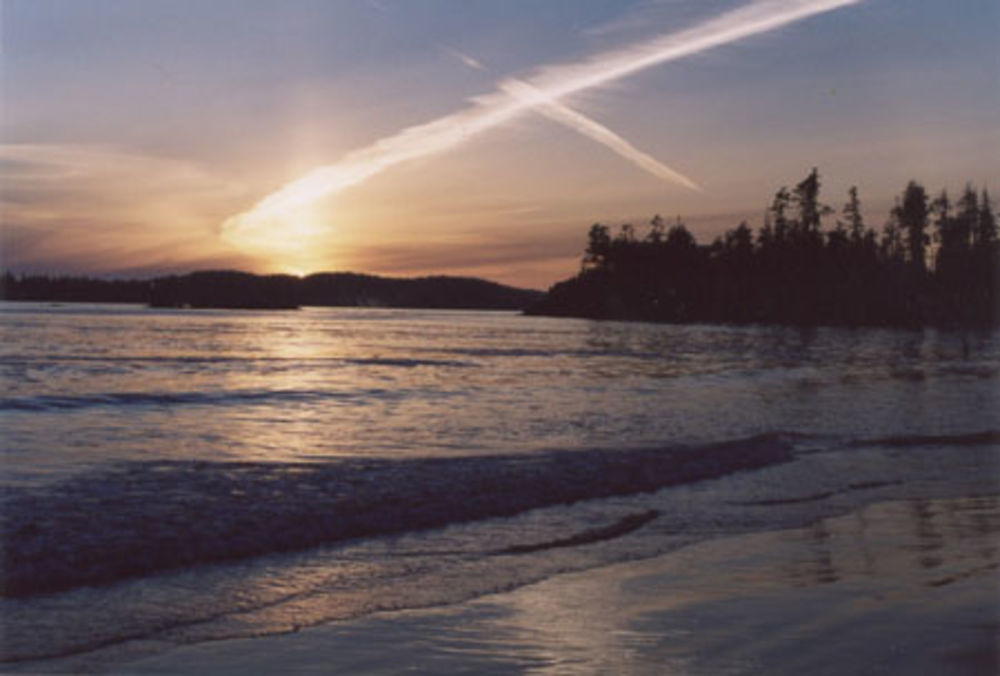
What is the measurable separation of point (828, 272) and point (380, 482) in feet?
452

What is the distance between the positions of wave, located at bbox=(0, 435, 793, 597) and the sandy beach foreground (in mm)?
2084

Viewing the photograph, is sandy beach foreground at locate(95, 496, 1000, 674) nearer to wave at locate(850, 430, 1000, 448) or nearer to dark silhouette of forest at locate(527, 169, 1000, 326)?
wave at locate(850, 430, 1000, 448)

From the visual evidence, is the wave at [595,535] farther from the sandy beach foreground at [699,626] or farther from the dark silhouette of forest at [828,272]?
the dark silhouette of forest at [828,272]

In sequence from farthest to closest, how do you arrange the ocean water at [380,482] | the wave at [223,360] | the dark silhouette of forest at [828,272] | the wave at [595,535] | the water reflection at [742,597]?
the dark silhouette of forest at [828,272] < the wave at [223,360] < the wave at [595,535] < the ocean water at [380,482] < the water reflection at [742,597]

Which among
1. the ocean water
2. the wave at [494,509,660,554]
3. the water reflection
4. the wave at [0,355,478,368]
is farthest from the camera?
the wave at [0,355,478,368]

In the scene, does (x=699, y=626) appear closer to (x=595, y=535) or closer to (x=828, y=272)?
(x=595, y=535)

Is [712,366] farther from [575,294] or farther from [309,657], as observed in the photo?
[575,294]

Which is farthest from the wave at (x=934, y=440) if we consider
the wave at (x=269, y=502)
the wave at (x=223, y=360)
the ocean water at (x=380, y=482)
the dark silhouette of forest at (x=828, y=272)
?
the dark silhouette of forest at (x=828, y=272)

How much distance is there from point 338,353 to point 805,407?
32.0 meters

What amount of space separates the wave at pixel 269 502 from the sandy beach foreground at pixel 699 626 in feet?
6.84

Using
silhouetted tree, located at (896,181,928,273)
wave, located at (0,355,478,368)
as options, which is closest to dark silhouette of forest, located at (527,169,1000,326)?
silhouetted tree, located at (896,181,928,273)

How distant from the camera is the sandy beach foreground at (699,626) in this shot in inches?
227

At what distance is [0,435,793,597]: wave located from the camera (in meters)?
8.52

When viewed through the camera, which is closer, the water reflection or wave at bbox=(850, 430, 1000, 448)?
the water reflection
